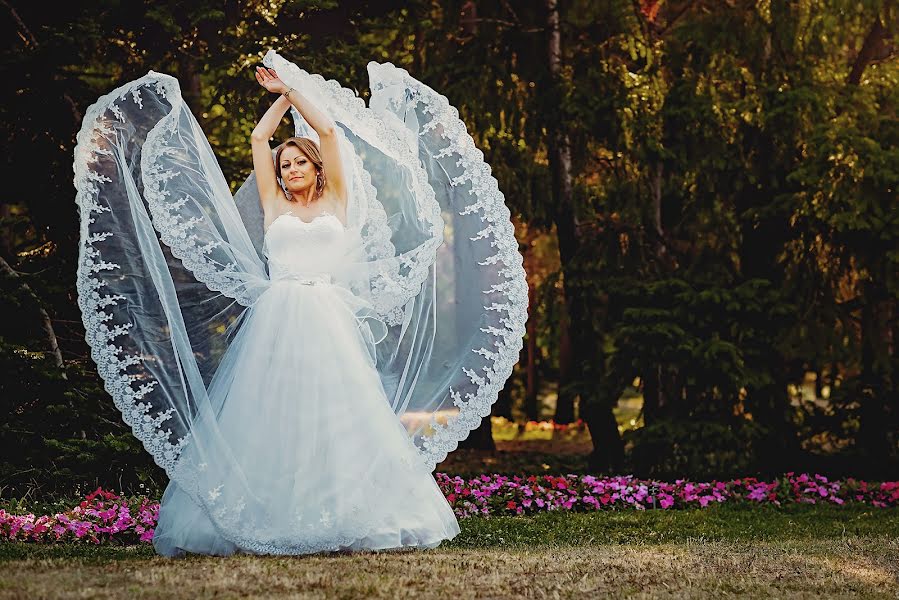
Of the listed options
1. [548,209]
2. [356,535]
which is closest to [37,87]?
[356,535]

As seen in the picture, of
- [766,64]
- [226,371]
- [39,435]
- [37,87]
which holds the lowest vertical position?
[39,435]

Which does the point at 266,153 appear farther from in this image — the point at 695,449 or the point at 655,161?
the point at 655,161

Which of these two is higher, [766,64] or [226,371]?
[766,64]

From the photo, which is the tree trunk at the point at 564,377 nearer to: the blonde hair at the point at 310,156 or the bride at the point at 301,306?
the bride at the point at 301,306

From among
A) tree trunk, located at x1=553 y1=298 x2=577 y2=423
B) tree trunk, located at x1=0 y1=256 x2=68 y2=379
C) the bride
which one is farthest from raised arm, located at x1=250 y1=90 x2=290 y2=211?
tree trunk, located at x1=553 y1=298 x2=577 y2=423

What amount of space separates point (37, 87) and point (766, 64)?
26.8 ft

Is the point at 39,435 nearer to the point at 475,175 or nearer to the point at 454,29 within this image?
the point at 475,175

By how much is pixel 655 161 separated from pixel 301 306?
7.63 meters

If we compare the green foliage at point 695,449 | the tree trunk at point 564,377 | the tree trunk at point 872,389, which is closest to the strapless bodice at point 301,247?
the green foliage at point 695,449

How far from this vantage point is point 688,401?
1253 cm

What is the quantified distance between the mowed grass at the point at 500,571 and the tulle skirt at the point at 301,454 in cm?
18

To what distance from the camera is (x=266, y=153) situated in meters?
6.75

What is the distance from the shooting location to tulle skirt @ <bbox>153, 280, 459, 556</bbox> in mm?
6164

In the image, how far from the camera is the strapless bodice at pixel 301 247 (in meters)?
6.60
